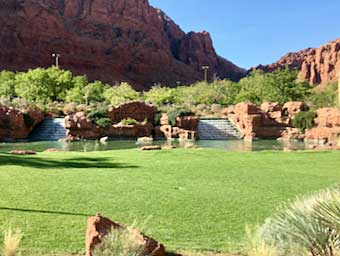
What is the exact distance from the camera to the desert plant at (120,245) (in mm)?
3004

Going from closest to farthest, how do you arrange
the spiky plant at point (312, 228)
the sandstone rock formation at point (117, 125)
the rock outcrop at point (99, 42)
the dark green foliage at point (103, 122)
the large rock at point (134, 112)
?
the spiky plant at point (312, 228)
the sandstone rock formation at point (117, 125)
the dark green foliage at point (103, 122)
the large rock at point (134, 112)
the rock outcrop at point (99, 42)

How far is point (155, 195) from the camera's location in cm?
627

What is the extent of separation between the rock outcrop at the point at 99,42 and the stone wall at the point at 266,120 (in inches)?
1981

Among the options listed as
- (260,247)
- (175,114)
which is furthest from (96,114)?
(260,247)

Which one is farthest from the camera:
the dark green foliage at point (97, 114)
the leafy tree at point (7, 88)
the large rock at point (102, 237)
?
the leafy tree at point (7, 88)

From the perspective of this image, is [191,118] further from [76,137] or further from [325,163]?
[325,163]

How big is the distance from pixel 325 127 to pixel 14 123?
874 inches

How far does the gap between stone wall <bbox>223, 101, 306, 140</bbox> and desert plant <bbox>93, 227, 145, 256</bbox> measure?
2994 centimetres

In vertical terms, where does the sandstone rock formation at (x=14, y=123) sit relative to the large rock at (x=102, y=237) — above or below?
above

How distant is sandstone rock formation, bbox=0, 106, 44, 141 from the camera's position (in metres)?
29.6

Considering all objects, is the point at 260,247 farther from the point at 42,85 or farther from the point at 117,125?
the point at 42,85

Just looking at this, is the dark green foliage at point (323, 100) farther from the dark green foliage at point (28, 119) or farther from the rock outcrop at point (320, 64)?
the rock outcrop at point (320, 64)

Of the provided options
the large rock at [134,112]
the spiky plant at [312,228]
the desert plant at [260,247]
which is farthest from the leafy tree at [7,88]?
the spiky plant at [312,228]

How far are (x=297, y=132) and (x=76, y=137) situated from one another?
16534 mm
